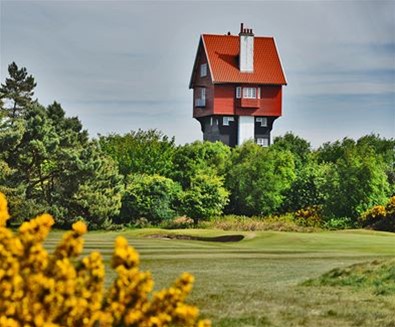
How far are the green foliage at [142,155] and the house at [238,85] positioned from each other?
401 inches

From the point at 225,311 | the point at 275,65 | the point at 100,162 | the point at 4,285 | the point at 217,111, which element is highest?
the point at 275,65

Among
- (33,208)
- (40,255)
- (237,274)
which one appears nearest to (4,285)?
(40,255)

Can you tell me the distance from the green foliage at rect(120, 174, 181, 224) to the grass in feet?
17.2

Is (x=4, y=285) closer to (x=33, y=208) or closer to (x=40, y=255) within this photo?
(x=40, y=255)

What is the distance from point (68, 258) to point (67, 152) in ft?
133

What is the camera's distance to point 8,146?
44969 millimetres

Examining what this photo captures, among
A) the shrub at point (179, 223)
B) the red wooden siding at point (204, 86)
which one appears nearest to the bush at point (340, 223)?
the shrub at point (179, 223)

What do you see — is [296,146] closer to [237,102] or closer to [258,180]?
[237,102]

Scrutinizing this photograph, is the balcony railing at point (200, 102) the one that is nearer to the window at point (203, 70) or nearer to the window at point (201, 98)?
the window at point (201, 98)

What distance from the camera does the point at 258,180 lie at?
50844mm

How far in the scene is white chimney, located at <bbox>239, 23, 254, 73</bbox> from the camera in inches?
2859

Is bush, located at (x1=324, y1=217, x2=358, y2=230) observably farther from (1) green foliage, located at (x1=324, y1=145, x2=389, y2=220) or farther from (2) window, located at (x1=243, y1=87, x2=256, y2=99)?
(2) window, located at (x1=243, y1=87, x2=256, y2=99)

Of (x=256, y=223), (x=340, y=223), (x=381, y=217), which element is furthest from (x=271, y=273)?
(x=340, y=223)

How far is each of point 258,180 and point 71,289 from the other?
45.9 metres
